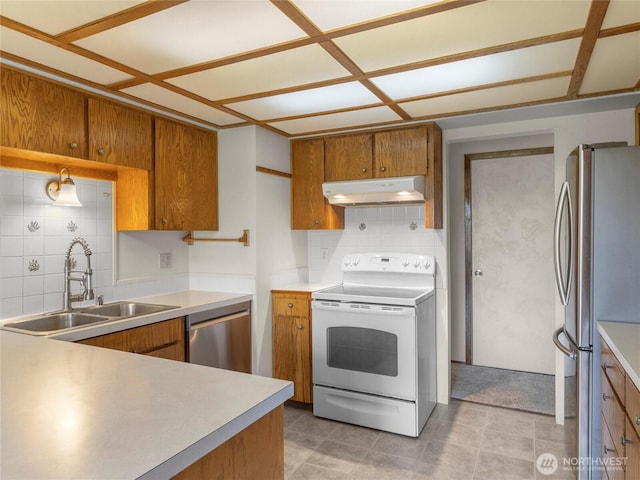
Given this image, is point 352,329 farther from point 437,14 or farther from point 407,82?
point 437,14

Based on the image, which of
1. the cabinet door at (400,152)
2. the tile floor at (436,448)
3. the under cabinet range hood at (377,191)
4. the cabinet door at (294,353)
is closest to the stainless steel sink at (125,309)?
the cabinet door at (294,353)

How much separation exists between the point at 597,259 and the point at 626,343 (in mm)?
459

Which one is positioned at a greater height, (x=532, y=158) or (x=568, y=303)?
(x=532, y=158)

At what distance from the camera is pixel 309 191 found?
3572mm

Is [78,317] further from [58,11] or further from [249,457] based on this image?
[249,457]

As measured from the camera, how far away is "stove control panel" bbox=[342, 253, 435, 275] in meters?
3.32

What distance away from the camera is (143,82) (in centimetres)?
231

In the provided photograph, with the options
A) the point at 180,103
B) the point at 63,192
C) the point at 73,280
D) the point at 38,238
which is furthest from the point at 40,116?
the point at 73,280

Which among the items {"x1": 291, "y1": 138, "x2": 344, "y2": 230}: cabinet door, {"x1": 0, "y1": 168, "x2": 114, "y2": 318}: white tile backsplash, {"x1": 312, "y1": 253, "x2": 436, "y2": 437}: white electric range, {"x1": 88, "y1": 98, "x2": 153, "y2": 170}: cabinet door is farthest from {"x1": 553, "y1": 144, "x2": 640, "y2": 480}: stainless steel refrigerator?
{"x1": 0, "y1": 168, "x2": 114, "y2": 318}: white tile backsplash

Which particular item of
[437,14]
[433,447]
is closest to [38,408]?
[437,14]

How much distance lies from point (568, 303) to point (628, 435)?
0.78 m

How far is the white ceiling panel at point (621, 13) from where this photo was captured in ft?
4.96

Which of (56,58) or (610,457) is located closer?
(610,457)

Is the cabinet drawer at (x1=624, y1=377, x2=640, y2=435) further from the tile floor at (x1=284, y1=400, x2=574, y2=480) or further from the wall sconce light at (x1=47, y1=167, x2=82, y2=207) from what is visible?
the wall sconce light at (x1=47, y1=167, x2=82, y2=207)
